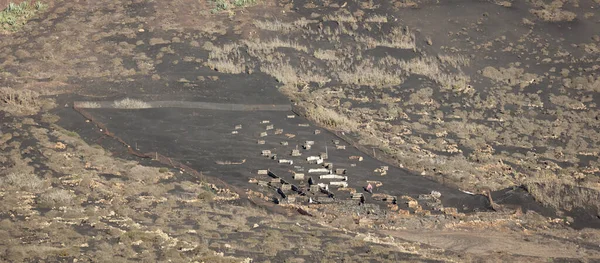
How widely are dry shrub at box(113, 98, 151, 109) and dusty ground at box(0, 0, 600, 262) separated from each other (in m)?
0.41

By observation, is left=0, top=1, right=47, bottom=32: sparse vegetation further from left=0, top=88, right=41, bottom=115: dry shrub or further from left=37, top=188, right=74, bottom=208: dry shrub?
left=37, top=188, right=74, bottom=208: dry shrub

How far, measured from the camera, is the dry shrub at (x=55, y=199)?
40.3 meters

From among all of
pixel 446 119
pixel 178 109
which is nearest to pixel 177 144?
pixel 178 109

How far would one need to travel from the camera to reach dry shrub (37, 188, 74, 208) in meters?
40.3

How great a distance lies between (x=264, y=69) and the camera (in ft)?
186

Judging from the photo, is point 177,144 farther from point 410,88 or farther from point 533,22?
point 533,22

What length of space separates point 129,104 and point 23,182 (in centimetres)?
1048

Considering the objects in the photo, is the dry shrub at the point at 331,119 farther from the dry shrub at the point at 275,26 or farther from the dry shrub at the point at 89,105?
the dry shrub at the point at 275,26

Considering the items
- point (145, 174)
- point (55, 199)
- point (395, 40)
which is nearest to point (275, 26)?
point (395, 40)

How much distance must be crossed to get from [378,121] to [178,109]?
9945 millimetres

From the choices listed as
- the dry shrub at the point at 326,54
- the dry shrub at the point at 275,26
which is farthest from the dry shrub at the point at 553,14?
the dry shrub at the point at 275,26

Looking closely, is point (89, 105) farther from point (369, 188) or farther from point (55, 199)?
point (369, 188)

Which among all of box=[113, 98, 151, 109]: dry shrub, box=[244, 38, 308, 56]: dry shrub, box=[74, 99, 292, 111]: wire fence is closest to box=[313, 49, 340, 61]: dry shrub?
box=[244, 38, 308, 56]: dry shrub

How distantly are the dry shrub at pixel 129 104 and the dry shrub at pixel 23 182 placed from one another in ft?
31.1
